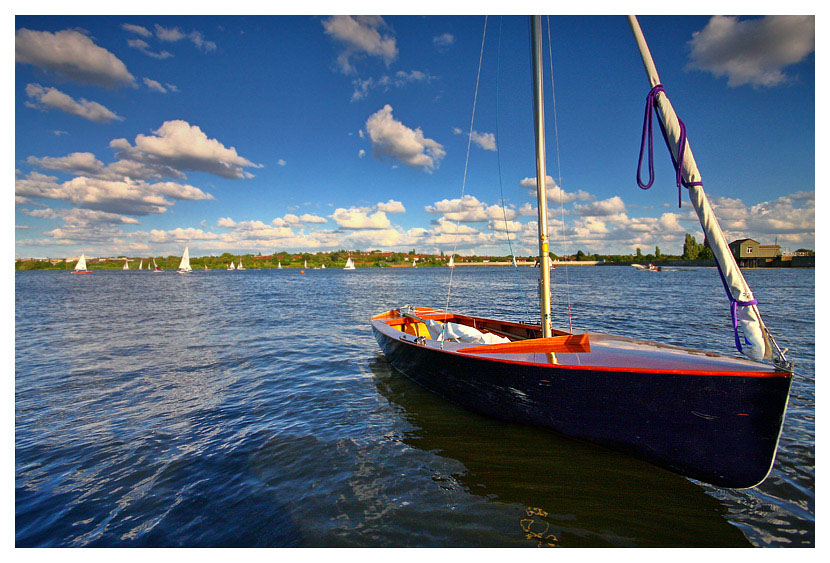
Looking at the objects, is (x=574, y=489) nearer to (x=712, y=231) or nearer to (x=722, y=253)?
(x=722, y=253)

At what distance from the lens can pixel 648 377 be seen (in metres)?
4.73

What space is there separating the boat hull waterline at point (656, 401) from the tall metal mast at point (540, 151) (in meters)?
1.05

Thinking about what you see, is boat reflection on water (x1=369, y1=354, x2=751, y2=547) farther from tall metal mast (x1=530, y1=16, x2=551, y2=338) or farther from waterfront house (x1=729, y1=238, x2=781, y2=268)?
waterfront house (x1=729, y1=238, x2=781, y2=268)

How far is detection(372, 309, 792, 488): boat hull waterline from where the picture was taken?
14.0ft

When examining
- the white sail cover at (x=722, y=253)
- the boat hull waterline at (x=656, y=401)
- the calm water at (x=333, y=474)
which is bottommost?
the calm water at (x=333, y=474)

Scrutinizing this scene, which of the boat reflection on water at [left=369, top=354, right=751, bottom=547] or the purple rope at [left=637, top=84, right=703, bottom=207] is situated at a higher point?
the purple rope at [left=637, top=84, right=703, bottom=207]

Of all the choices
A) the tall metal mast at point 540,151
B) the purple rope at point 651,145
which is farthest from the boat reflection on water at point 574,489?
the purple rope at point 651,145

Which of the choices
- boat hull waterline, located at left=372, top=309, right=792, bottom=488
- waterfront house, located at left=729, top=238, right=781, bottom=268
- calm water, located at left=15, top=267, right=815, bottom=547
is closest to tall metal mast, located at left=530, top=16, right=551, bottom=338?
boat hull waterline, located at left=372, top=309, right=792, bottom=488

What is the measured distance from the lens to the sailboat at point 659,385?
4.31 meters

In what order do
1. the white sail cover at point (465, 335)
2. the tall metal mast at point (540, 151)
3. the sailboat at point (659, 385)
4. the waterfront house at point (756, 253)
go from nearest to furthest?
the sailboat at point (659, 385) → the tall metal mast at point (540, 151) → the white sail cover at point (465, 335) → the waterfront house at point (756, 253)

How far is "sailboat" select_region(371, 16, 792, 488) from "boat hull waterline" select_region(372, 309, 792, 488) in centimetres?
1

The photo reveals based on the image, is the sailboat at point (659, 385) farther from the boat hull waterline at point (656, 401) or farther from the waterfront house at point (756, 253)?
the waterfront house at point (756, 253)
